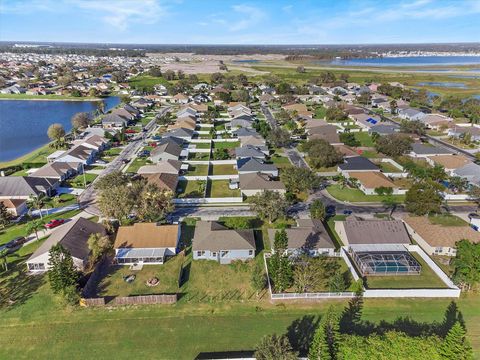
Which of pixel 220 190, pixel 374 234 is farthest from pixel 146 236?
pixel 374 234

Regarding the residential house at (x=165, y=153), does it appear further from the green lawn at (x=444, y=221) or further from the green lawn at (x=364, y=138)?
the green lawn at (x=444, y=221)

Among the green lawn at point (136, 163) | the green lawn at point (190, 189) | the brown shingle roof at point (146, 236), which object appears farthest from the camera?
the green lawn at point (136, 163)

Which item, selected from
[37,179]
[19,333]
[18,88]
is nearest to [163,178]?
[37,179]

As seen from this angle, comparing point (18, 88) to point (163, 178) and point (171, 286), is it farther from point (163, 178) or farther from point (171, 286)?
point (171, 286)

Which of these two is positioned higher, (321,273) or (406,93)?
(406,93)

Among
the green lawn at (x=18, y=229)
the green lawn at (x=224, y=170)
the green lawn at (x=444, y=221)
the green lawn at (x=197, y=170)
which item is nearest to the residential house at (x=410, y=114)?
the green lawn at (x=224, y=170)

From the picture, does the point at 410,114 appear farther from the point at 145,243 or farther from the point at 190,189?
the point at 145,243
